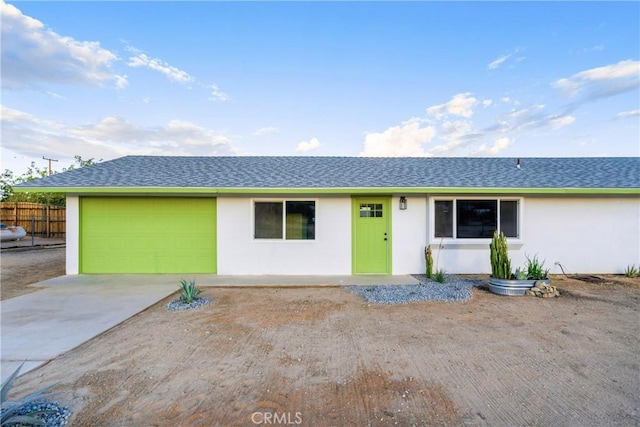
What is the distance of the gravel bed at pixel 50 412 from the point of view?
2287 mm

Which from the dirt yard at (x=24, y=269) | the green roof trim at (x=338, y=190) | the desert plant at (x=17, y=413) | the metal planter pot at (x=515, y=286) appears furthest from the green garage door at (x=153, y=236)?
the metal planter pot at (x=515, y=286)

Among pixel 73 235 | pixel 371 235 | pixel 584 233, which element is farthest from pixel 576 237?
pixel 73 235

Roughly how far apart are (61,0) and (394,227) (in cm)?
1160

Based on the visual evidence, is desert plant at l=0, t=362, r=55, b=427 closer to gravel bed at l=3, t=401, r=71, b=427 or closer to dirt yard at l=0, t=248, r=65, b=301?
gravel bed at l=3, t=401, r=71, b=427

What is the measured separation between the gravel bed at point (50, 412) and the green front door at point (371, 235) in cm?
651

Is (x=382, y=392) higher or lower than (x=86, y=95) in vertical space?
lower

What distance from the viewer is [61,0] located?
27.7ft

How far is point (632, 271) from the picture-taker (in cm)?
791

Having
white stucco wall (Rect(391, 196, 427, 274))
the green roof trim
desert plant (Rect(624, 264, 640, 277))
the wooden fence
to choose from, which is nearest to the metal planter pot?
white stucco wall (Rect(391, 196, 427, 274))

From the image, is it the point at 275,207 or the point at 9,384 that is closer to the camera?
the point at 9,384

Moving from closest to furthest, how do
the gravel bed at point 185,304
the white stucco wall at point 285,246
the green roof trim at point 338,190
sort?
the gravel bed at point 185,304 → the green roof trim at point 338,190 → the white stucco wall at point 285,246

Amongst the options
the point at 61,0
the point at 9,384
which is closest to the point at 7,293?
the point at 9,384

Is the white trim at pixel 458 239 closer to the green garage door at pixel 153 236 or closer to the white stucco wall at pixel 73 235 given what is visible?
the green garage door at pixel 153 236

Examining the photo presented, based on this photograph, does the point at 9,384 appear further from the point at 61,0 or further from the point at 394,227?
the point at 61,0
